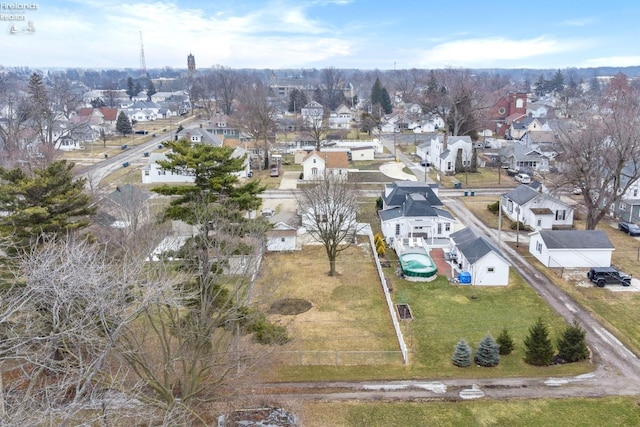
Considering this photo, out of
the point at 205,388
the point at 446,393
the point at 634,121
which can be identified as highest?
the point at 634,121

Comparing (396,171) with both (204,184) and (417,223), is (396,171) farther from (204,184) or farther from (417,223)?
(204,184)

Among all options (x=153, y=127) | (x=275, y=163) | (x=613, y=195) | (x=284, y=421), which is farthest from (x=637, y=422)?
(x=153, y=127)

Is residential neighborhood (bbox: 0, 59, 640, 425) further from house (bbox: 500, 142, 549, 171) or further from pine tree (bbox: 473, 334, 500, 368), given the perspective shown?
house (bbox: 500, 142, 549, 171)

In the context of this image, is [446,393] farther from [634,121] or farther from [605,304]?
[634,121]

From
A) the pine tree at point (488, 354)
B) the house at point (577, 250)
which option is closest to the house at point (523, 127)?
the house at point (577, 250)

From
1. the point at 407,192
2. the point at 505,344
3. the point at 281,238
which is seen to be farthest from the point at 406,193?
the point at 505,344

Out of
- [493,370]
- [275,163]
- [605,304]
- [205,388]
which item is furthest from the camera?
[275,163]

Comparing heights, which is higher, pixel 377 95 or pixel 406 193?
pixel 377 95

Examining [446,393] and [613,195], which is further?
[613,195]
